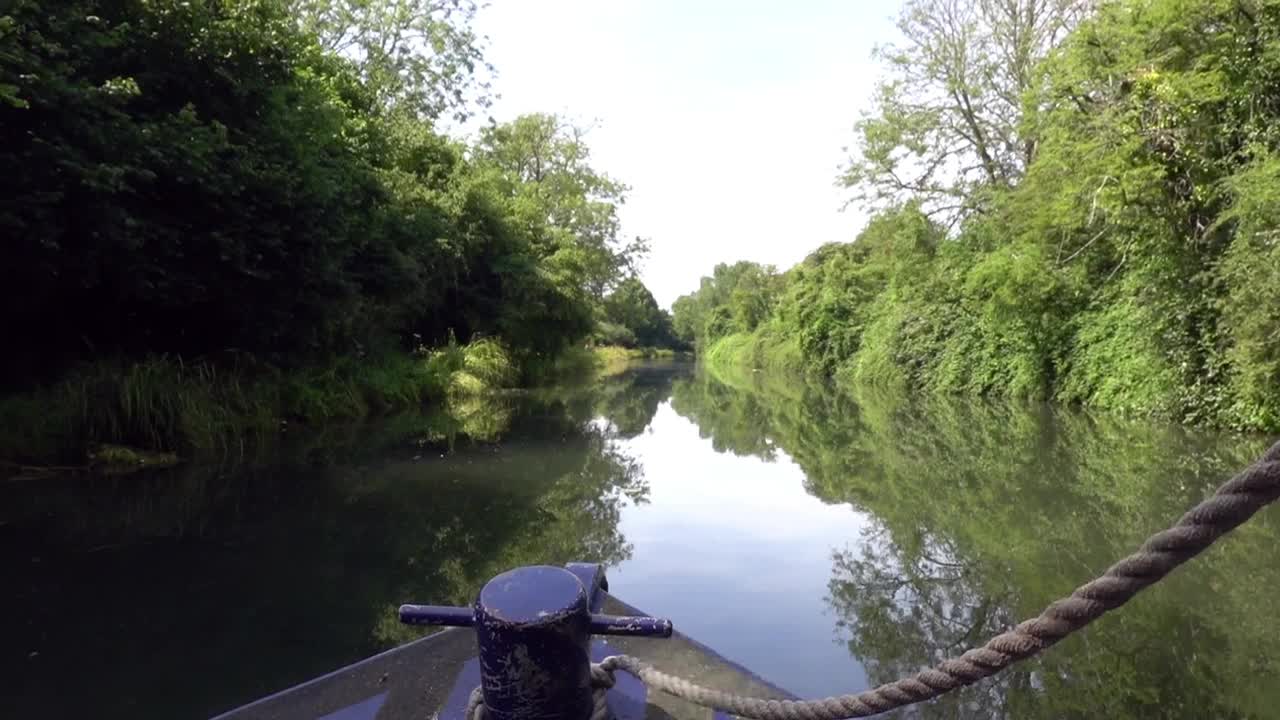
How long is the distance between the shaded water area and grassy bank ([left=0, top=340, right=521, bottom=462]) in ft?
2.70

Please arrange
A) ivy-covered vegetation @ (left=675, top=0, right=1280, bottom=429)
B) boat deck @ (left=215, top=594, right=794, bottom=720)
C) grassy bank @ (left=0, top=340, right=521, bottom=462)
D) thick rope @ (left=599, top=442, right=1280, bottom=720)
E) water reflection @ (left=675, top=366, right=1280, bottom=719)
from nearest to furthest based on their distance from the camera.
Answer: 1. thick rope @ (left=599, top=442, right=1280, bottom=720)
2. boat deck @ (left=215, top=594, right=794, bottom=720)
3. water reflection @ (left=675, top=366, right=1280, bottom=719)
4. grassy bank @ (left=0, top=340, right=521, bottom=462)
5. ivy-covered vegetation @ (left=675, top=0, right=1280, bottom=429)

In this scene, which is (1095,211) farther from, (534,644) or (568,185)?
(568,185)

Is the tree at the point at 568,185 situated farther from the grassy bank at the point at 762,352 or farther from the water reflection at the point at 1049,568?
the water reflection at the point at 1049,568

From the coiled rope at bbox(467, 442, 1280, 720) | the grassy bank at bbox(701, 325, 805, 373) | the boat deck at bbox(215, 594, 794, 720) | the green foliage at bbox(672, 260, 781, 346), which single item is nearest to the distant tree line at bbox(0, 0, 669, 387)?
the boat deck at bbox(215, 594, 794, 720)

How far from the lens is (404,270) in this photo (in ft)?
43.2

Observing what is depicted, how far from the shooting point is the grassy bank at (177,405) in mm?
7559

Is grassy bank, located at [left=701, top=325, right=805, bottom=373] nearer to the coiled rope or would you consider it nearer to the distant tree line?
the distant tree line

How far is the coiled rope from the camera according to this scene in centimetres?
92

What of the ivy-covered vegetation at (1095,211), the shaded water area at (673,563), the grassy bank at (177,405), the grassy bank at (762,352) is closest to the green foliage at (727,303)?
the grassy bank at (762,352)

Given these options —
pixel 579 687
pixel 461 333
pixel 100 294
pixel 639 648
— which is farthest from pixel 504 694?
pixel 461 333

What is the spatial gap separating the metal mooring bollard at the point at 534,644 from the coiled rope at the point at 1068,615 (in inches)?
4.1

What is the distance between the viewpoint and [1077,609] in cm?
105

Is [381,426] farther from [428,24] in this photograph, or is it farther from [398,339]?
[428,24]

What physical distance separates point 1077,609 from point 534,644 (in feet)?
2.70
